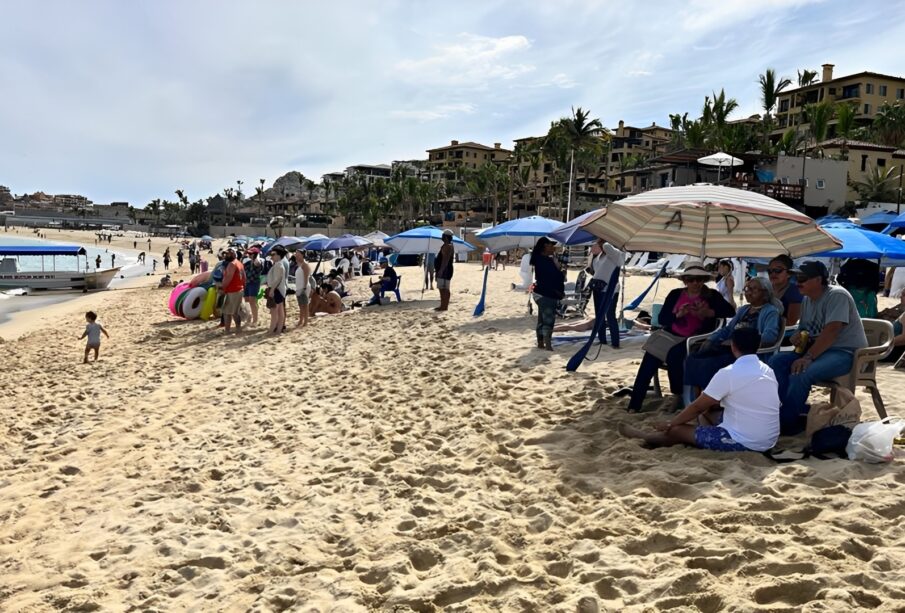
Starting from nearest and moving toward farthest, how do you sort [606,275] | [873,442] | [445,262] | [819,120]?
[873,442], [606,275], [445,262], [819,120]

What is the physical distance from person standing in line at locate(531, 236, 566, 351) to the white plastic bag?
4305mm

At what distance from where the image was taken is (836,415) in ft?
13.4

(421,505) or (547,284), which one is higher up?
(547,284)

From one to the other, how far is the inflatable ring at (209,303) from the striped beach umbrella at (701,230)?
1022cm

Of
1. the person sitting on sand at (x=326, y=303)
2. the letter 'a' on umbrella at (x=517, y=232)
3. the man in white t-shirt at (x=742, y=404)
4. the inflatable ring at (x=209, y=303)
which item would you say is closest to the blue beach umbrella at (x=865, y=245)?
the man in white t-shirt at (x=742, y=404)

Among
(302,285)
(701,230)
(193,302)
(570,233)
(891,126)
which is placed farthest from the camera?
(891,126)

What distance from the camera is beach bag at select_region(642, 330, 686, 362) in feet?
17.1

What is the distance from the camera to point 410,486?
14.4 ft

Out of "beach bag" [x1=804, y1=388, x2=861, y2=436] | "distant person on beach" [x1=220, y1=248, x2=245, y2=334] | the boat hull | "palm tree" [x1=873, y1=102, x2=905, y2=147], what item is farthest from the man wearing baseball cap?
"palm tree" [x1=873, y1=102, x2=905, y2=147]

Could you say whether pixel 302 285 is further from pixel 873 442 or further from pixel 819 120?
pixel 819 120

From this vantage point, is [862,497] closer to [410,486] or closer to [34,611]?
[410,486]

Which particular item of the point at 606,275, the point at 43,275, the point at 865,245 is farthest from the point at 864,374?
the point at 43,275

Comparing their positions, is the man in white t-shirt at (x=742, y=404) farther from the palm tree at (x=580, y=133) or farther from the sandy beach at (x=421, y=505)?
the palm tree at (x=580, y=133)

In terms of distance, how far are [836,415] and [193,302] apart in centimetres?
1315
